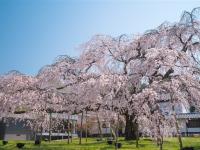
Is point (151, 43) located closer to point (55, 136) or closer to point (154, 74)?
point (154, 74)

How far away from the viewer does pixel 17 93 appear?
81.0 feet

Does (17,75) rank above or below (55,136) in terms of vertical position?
above

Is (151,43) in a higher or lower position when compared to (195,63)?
higher

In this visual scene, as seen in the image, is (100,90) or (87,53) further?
(87,53)

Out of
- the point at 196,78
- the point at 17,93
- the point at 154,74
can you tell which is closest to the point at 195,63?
the point at 196,78

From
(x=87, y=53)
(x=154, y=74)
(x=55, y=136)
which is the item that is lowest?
(x=55, y=136)

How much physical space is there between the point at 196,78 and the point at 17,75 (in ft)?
44.5

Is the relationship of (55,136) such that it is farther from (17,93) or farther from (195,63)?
(195,63)

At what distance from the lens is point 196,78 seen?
73.1 ft

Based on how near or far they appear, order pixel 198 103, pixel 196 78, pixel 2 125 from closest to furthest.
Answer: pixel 198 103
pixel 196 78
pixel 2 125

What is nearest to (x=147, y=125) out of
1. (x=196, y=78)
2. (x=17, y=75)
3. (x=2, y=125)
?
(x=196, y=78)

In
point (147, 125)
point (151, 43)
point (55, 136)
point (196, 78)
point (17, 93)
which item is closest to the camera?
point (147, 125)

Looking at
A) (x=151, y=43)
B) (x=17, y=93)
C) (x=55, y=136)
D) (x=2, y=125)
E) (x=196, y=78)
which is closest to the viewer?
Result: (x=196, y=78)

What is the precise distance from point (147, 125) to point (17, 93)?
10639mm
